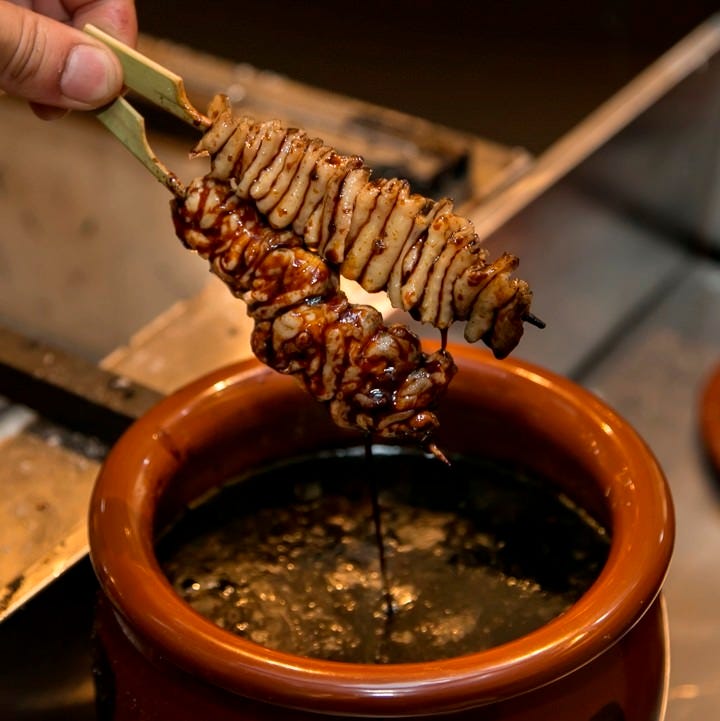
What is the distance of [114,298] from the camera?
154cm

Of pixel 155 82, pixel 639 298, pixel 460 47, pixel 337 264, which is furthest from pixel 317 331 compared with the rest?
pixel 460 47

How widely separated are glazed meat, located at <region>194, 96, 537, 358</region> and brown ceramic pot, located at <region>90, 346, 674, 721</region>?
17 centimetres

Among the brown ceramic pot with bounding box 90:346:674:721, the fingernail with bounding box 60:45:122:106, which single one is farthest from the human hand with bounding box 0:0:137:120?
the brown ceramic pot with bounding box 90:346:674:721

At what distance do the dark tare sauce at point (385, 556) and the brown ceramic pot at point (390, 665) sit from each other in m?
0.02

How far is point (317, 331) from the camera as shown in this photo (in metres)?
0.70

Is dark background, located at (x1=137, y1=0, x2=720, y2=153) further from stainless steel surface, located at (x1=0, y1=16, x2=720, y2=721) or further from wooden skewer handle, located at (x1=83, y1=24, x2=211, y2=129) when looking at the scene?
wooden skewer handle, located at (x1=83, y1=24, x2=211, y2=129)

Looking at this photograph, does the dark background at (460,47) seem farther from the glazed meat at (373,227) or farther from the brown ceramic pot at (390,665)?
the glazed meat at (373,227)

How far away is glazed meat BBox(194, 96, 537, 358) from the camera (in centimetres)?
67

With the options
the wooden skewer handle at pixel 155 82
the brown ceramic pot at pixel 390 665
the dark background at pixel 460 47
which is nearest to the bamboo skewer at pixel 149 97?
the wooden skewer handle at pixel 155 82

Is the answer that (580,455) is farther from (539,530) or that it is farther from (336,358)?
(336,358)

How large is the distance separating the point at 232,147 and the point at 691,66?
3.44 feet

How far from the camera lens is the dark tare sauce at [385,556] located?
30.4 inches

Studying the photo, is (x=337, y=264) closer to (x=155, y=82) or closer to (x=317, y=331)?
(x=317, y=331)

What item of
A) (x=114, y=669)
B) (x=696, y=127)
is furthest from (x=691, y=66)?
(x=114, y=669)
